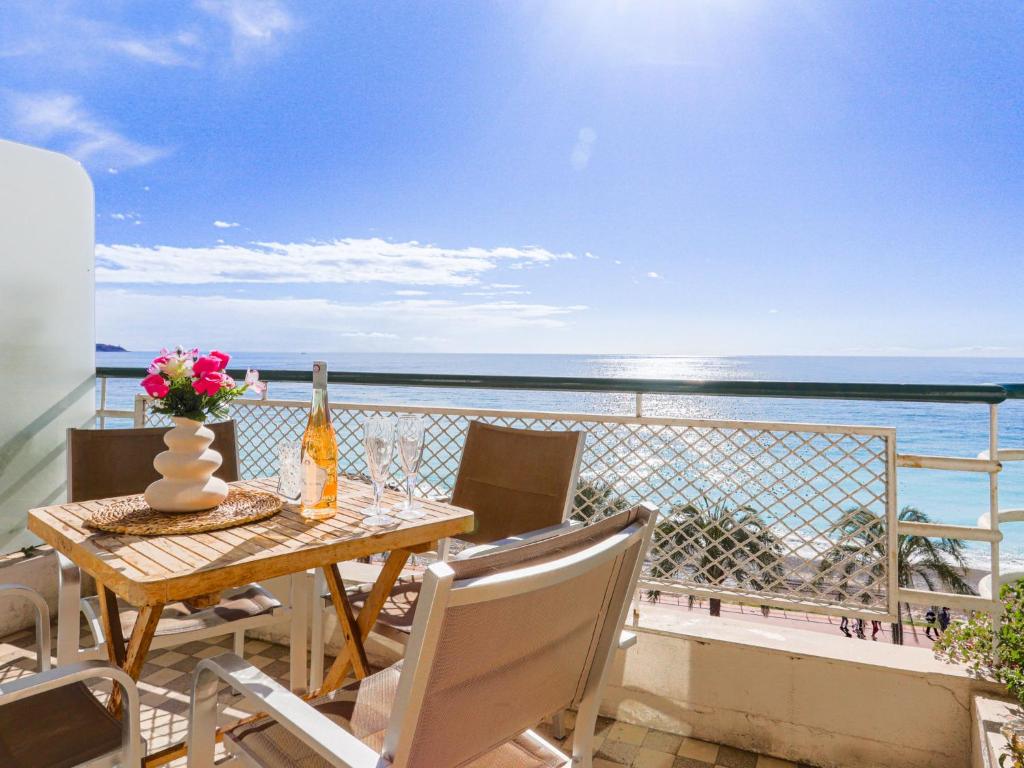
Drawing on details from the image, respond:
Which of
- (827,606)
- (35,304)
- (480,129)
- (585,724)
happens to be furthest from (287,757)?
(480,129)

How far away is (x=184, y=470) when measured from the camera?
5.26 ft

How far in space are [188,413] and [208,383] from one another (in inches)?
3.6

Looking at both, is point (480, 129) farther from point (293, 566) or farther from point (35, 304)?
point (293, 566)

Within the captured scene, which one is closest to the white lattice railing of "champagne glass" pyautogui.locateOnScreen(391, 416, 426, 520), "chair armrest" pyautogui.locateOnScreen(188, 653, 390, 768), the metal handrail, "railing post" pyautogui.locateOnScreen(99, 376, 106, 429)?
the metal handrail

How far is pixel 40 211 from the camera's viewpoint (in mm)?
3246

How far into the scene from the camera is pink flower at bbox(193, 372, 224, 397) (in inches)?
61.7

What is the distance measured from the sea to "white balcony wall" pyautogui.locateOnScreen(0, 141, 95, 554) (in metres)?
0.38

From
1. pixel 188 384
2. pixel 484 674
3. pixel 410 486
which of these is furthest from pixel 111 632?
pixel 484 674

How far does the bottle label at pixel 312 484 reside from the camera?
1.62 metres

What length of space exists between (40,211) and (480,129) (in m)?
30.4

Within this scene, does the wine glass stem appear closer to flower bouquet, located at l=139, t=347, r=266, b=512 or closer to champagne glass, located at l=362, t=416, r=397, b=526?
champagne glass, located at l=362, t=416, r=397, b=526

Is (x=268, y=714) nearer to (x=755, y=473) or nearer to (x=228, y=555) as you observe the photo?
(x=228, y=555)

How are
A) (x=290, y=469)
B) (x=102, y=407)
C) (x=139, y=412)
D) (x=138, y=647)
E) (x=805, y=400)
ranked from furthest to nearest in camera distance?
(x=805, y=400)
(x=102, y=407)
(x=139, y=412)
(x=290, y=469)
(x=138, y=647)

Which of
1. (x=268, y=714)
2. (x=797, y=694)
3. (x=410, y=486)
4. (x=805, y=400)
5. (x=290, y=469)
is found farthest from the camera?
(x=805, y=400)
